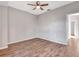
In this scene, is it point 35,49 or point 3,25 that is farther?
point 35,49

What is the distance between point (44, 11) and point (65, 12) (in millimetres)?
305

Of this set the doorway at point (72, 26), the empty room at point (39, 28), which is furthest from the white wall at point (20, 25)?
the doorway at point (72, 26)

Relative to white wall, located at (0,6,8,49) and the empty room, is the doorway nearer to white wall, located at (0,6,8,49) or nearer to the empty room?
the empty room

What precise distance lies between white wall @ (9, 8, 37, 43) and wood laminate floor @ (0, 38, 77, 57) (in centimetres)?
9

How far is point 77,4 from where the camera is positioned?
116cm

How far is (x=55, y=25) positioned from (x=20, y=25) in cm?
52

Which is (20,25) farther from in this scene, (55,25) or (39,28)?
(55,25)

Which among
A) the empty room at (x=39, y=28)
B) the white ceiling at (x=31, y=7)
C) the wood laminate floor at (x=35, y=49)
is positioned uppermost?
the white ceiling at (x=31, y=7)

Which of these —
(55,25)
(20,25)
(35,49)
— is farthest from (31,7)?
(35,49)

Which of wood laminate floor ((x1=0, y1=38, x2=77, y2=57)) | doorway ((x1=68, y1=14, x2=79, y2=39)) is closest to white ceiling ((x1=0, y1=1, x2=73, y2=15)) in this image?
doorway ((x1=68, y1=14, x2=79, y2=39))

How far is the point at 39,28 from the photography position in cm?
133

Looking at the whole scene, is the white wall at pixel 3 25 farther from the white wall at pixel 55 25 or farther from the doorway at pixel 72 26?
the doorway at pixel 72 26

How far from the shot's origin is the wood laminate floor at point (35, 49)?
49.2 inches

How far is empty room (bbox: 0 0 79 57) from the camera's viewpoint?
1.19 meters
